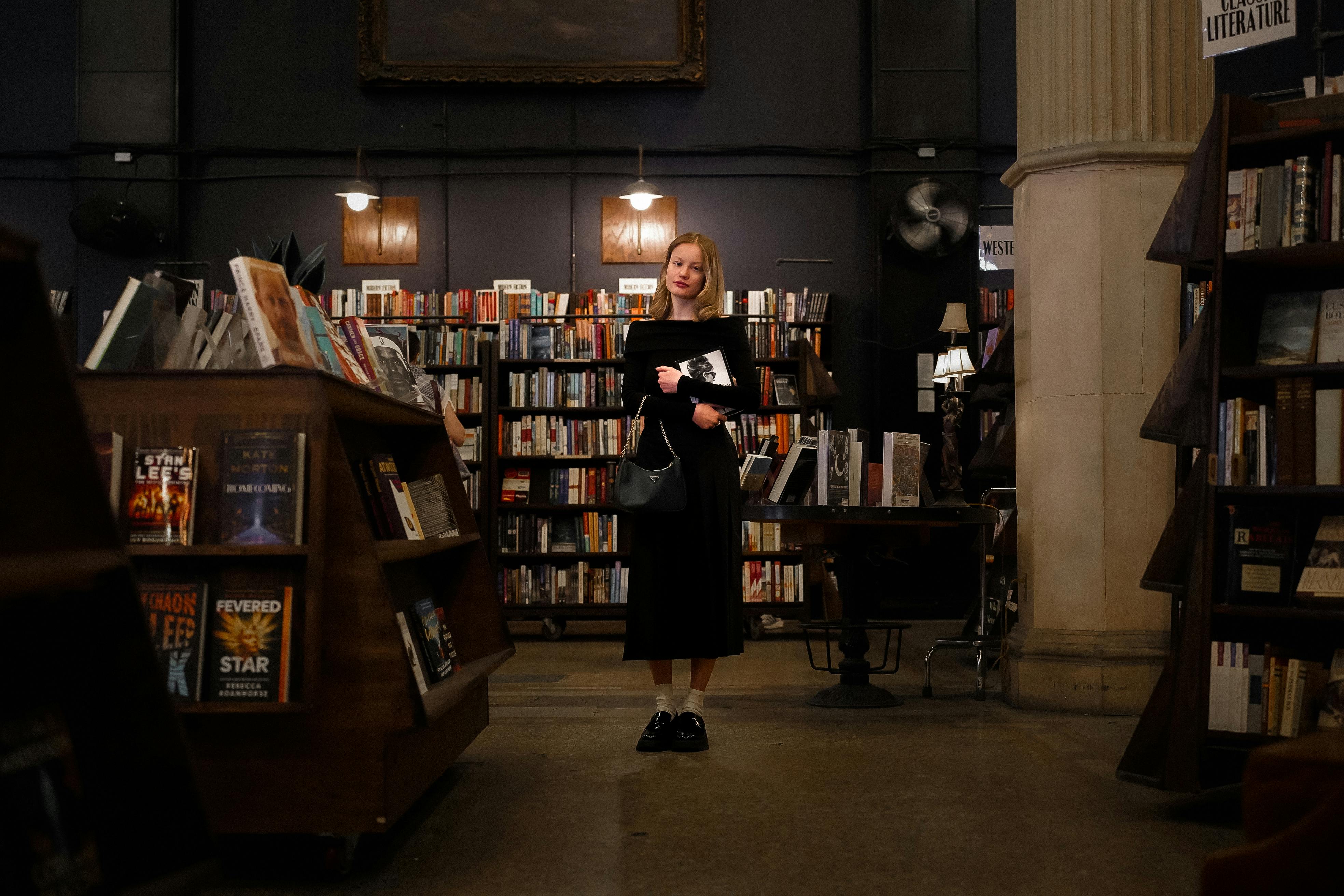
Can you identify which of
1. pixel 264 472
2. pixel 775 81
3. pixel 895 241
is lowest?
pixel 264 472

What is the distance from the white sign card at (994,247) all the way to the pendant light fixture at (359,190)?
4695mm

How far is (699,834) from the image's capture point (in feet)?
7.79

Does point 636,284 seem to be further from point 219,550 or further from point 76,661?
point 76,661

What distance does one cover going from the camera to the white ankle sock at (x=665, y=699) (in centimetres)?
329

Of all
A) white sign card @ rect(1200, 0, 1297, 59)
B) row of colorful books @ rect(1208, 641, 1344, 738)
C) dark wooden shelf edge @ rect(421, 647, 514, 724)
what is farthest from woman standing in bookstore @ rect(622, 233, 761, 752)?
white sign card @ rect(1200, 0, 1297, 59)

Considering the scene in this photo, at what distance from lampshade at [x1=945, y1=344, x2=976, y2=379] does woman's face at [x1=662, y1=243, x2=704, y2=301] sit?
Result: 397 centimetres

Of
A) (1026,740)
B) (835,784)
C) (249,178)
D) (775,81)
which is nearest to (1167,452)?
(1026,740)

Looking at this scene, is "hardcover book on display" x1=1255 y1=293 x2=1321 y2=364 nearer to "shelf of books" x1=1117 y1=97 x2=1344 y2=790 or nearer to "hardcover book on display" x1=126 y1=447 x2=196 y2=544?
"shelf of books" x1=1117 y1=97 x2=1344 y2=790

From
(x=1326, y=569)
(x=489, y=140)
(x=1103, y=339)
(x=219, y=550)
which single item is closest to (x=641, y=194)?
(x=489, y=140)

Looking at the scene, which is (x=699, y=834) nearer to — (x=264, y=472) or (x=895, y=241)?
(x=264, y=472)

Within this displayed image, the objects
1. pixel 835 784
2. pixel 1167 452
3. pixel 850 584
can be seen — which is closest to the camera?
pixel 835 784

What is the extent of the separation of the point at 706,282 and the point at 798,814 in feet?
5.32

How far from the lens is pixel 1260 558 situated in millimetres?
2539

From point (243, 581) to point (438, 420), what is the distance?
1.07 metres
